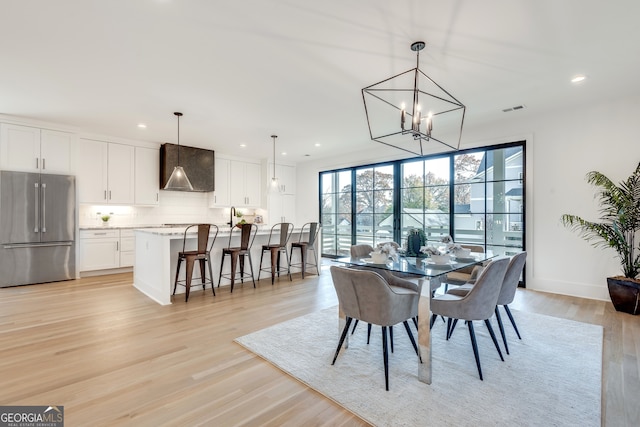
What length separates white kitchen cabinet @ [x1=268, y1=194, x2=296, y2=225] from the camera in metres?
8.44

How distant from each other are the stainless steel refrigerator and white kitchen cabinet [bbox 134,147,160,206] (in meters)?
1.16

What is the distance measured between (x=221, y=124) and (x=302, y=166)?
3.76 metres

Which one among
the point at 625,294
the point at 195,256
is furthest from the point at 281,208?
the point at 625,294

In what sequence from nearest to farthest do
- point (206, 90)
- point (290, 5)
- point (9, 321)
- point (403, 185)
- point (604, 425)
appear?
point (604, 425), point (290, 5), point (9, 321), point (206, 90), point (403, 185)

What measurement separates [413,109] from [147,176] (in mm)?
6019

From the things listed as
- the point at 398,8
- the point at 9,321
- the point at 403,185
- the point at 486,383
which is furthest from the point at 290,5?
the point at 403,185

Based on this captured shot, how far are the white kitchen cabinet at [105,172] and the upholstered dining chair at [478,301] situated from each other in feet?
20.6

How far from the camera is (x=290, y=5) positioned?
227 centimetres

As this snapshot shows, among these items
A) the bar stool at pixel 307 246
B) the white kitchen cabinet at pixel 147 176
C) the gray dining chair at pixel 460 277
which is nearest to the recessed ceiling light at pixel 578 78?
the gray dining chair at pixel 460 277

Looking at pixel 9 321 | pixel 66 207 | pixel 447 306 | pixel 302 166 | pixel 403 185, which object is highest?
pixel 302 166

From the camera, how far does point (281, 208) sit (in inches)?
341

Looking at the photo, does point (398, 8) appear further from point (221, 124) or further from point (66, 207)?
point (66, 207)

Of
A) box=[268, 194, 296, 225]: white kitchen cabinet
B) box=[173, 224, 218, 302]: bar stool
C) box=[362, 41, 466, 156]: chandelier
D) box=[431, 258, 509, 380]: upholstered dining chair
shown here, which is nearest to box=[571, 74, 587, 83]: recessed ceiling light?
box=[362, 41, 466, 156]: chandelier

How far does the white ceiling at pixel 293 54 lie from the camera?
2.32 meters
